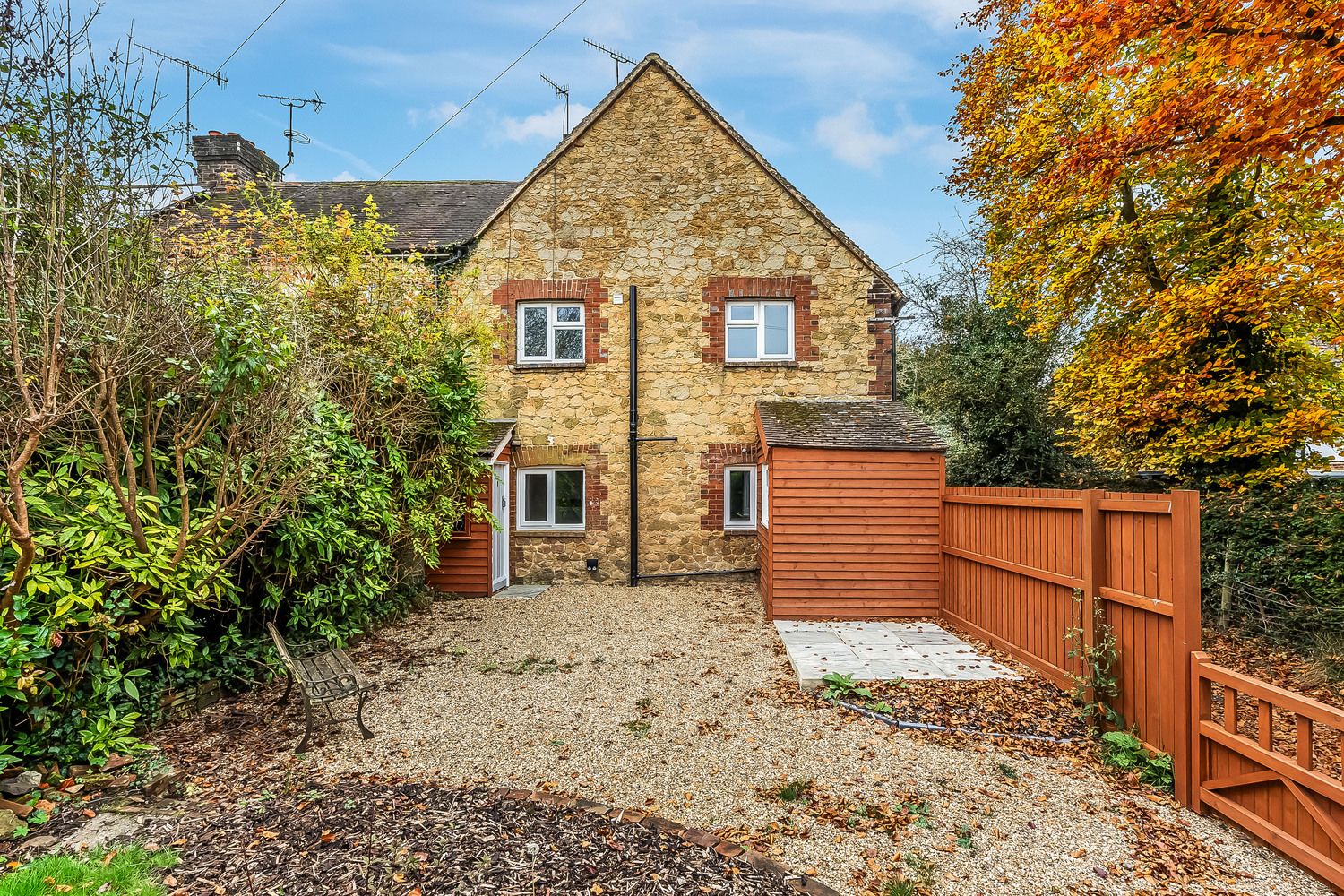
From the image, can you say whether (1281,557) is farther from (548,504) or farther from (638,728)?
(548,504)

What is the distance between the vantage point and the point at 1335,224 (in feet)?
29.5

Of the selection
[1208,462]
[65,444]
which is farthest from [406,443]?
[1208,462]

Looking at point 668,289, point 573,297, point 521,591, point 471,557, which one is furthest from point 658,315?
point 521,591

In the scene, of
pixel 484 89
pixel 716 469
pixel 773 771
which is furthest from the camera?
pixel 484 89

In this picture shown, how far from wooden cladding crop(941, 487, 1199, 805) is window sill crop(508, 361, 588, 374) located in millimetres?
7103

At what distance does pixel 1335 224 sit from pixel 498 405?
13773mm

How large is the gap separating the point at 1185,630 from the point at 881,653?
10.7 feet

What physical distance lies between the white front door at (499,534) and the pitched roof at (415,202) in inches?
182

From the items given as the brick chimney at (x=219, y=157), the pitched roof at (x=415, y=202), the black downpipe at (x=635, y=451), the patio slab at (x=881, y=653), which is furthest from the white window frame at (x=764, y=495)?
the brick chimney at (x=219, y=157)

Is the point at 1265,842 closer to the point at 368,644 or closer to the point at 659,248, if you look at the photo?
the point at 368,644

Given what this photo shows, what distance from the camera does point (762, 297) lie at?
36.8ft

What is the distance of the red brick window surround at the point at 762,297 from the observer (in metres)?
11.2

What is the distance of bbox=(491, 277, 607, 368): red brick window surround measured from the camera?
36.8 ft

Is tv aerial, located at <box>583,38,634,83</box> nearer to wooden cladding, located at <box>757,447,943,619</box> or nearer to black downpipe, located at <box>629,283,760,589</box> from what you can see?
black downpipe, located at <box>629,283,760,589</box>
